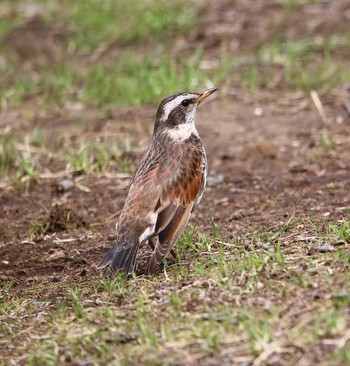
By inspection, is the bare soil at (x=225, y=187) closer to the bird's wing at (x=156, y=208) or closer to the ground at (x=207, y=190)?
the ground at (x=207, y=190)

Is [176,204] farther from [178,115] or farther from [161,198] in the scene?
[178,115]

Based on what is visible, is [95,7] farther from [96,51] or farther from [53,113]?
[53,113]

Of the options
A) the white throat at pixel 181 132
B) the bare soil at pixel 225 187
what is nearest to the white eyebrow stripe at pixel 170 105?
the white throat at pixel 181 132

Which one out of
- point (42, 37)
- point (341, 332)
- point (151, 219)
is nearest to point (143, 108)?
point (42, 37)

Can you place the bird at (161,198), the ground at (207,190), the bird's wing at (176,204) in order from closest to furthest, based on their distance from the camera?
the ground at (207,190) → the bird's wing at (176,204) → the bird at (161,198)

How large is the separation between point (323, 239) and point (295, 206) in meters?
1.73

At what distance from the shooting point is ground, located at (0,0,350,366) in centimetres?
679

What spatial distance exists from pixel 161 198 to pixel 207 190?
2.67 meters

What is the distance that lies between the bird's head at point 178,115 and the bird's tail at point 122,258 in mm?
1474

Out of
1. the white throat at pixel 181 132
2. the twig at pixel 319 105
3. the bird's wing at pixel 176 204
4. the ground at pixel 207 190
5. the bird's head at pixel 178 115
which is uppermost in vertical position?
the bird's head at pixel 178 115

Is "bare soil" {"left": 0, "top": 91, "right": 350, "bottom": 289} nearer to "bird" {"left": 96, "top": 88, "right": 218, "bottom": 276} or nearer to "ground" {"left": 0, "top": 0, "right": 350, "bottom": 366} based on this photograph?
"ground" {"left": 0, "top": 0, "right": 350, "bottom": 366}

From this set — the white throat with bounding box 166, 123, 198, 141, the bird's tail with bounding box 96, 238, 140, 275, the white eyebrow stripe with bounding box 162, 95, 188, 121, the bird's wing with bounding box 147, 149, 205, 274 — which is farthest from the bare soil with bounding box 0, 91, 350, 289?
the white eyebrow stripe with bounding box 162, 95, 188, 121

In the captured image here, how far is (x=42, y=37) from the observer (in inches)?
673

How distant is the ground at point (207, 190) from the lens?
6793 millimetres
